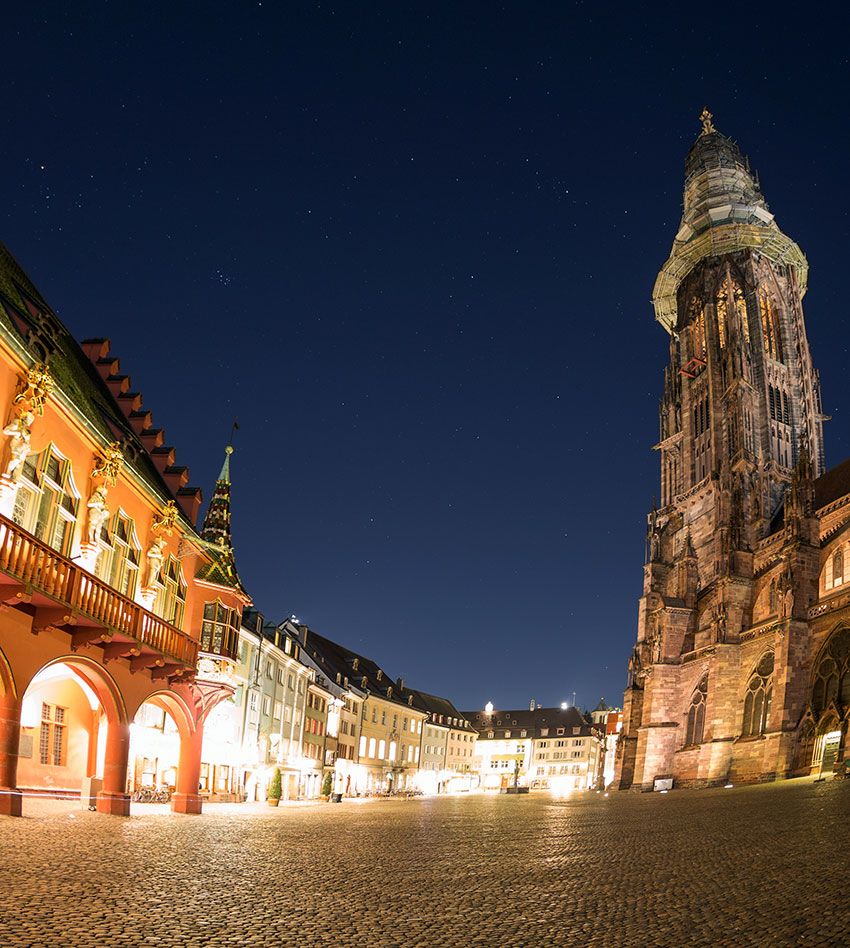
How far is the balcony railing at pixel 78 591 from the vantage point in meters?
12.8

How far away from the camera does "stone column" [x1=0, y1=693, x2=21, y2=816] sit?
1327 centimetres

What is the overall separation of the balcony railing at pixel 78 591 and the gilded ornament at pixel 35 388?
261cm

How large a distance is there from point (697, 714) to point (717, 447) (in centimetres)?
1801

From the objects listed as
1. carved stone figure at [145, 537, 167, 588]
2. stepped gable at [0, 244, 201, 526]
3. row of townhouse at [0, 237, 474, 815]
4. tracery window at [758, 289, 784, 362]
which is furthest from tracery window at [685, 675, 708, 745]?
carved stone figure at [145, 537, 167, 588]

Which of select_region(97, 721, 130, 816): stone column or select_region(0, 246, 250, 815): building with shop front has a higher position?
select_region(0, 246, 250, 815): building with shop front

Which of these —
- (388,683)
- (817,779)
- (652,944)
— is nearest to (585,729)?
(388,683)

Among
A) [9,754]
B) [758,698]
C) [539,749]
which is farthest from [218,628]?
[539,749]

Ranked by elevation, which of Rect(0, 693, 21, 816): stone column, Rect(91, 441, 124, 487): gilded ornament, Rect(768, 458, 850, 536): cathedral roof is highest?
Rect(768, 458, 850, 536): cathedral roof

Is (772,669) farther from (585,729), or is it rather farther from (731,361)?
(585,729)

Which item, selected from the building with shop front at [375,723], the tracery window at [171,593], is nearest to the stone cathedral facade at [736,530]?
the building with shop front at [375,723]

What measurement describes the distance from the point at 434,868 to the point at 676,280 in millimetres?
70331

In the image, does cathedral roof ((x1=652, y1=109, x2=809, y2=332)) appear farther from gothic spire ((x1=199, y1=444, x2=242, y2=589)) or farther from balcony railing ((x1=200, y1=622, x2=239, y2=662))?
balcony railing ((x1=200, y1=622, x2=239, y2=662))

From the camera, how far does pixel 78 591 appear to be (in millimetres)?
14883

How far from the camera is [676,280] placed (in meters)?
72.6
